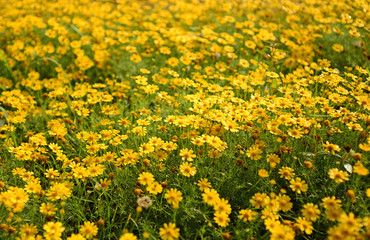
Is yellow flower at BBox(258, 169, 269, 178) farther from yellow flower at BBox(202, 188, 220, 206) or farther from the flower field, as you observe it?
yellow flower at BBox(202, 188, 220, 206)

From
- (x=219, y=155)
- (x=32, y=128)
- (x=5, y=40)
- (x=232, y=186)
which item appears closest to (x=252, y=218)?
(x=232, y=186)

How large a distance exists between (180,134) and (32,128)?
59.7 inches

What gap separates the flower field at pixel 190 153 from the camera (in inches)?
78.3

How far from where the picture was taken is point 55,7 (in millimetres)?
5422

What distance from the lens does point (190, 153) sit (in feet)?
7.54

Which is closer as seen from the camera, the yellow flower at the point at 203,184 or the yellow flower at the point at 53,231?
the yellow flower at the point at 53,231

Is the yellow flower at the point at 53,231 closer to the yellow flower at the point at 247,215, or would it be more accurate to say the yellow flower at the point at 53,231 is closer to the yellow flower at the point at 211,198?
the yellow flower at the point at 211,198

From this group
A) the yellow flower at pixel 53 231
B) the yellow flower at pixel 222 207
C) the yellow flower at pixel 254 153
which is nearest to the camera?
the yellow flower at pixel 53 231

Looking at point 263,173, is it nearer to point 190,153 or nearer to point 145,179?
point 190,153

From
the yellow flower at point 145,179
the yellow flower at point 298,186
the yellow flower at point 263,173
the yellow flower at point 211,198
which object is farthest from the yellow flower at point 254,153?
the yellow flower at point 145,179

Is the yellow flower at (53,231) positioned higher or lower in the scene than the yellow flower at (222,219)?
lower

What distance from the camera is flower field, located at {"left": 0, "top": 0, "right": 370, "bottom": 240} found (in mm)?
1989

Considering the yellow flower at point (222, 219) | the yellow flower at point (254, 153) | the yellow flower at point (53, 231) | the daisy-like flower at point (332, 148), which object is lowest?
the yellow flower at point (53, 231)

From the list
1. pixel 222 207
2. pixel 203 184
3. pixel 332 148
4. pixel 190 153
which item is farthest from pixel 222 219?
pixel 332 148
